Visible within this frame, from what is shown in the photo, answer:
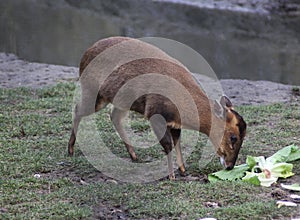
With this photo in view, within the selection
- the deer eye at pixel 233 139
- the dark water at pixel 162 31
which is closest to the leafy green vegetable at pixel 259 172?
the deer eye at pixel 233 139

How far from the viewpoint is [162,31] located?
635 inches

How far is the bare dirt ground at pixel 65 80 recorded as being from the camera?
373 inches

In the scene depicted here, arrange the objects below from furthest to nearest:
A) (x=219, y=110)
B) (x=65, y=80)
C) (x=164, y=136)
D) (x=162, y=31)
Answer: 1. (x=162, y=31)
2. (x=65, y=80)
3. (x=164, y=136)
4. (x=219, y=110)

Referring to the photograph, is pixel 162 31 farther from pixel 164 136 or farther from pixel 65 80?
pixel 164 136

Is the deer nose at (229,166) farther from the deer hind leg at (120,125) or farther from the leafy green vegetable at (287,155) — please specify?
the deer hind leg at (120,125)

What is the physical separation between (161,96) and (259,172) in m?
1.14

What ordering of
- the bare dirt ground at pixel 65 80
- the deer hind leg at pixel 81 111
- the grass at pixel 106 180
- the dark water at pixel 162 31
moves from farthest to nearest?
the dark water at pixel 162 31
the bare dirt ground at pixel 65 80
the deer hind leg at pixel 81 111
the grass at pixel 106 180

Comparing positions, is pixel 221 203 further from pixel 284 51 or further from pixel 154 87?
pixel 284 51

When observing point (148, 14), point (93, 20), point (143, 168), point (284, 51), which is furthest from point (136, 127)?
point (148, 14)

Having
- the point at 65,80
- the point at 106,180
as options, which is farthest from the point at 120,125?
the point at 65,80

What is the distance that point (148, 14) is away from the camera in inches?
723

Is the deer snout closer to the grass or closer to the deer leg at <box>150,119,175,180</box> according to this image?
the grass

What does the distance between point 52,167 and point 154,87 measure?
126 cm

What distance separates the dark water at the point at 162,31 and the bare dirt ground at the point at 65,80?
1.51 m
